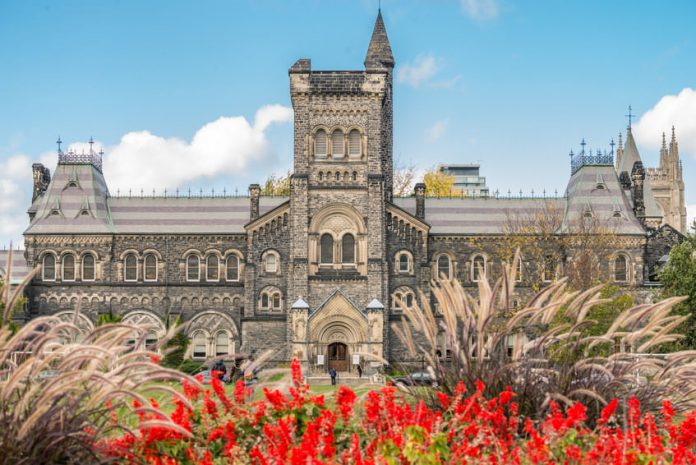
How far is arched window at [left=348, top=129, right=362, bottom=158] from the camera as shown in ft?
163

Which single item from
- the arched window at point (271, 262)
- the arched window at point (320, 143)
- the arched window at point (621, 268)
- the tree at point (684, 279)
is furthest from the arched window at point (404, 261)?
the tree at point (684, 279)

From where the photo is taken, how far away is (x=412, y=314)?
13.7 meters

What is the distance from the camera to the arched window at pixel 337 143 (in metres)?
49.7

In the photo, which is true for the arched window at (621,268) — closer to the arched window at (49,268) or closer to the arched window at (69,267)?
the arched window at (69,267)

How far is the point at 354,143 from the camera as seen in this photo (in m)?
49.8

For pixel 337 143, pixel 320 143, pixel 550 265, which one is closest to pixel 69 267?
pixel 320 143

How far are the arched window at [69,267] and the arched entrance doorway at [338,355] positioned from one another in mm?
17203

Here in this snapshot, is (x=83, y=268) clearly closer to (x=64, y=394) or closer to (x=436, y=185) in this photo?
(x=436, y=185)

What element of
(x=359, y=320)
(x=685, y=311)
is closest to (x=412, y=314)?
(x=685, y=311)

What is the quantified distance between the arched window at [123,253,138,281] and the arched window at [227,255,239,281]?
575 centimetres

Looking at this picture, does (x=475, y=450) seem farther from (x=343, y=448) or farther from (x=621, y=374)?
(x=621, y=374)

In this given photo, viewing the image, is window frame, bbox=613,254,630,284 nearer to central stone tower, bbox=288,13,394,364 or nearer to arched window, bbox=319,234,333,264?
central stone tower, bbox=288,13,394,364

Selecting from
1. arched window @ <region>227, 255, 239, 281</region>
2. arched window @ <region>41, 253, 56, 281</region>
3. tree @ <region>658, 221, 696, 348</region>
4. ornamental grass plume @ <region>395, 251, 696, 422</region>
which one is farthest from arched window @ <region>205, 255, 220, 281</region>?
ornamental grass plume @ <region>395, 251, 696, 422</region>

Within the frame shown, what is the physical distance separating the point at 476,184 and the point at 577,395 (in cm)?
16669
